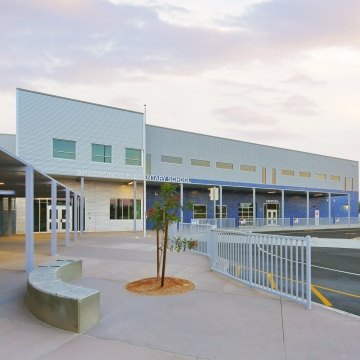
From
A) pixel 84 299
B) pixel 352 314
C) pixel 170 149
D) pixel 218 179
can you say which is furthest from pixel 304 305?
pixel 218 179

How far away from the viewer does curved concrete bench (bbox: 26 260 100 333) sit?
550 cm

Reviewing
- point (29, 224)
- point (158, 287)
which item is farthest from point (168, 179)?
point (158, 287)

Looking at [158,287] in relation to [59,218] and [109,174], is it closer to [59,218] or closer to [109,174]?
[109,174]

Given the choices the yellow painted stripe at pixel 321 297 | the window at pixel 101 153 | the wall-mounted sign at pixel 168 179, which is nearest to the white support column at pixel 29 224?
the yellow painted stripe at pixel 321 297

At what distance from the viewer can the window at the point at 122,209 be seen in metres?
32.1

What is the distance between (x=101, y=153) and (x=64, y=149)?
10.5ft

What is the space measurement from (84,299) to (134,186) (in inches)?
1002

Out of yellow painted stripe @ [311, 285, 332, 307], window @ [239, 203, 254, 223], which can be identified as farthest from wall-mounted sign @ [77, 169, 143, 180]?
yellow painted stripe @ [311, 285, 332, 307]

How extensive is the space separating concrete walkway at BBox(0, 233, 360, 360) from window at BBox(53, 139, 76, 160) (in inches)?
839

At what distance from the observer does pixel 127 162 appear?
106ft

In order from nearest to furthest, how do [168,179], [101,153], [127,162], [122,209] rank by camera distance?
[101,153] → [127,162] → [122,209] → [168,179]

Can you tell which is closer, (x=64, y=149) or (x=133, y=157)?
(x=64, y=149)

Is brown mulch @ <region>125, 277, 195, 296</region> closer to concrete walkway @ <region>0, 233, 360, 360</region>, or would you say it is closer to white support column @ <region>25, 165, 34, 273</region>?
concrete walkway @ <region>0, 233, 360, 360</region>

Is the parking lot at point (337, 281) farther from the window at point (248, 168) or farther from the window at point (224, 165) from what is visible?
the window at point (248, 168)
